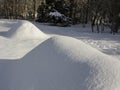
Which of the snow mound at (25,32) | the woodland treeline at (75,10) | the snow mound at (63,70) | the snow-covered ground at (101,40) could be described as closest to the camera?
the snow mound at (63,70)

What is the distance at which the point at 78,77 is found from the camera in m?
5.66

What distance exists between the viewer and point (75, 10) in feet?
169

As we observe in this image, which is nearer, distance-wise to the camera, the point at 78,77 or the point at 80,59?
the point at 78,77

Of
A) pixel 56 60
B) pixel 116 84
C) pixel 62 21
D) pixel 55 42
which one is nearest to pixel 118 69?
pixel 116 84

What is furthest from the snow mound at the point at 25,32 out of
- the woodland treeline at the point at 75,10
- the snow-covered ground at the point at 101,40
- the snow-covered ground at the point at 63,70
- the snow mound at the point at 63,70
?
the woodland treeline at the point at 75,10

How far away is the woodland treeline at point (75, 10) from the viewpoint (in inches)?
1297

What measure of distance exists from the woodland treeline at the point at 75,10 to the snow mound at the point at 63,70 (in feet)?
76.6

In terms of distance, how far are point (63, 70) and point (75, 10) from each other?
45.8 m

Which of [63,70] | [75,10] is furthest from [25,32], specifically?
[75,10]

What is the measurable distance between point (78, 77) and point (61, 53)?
63.0 inches

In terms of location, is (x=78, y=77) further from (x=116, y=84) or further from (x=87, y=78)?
(x=116, y=84)

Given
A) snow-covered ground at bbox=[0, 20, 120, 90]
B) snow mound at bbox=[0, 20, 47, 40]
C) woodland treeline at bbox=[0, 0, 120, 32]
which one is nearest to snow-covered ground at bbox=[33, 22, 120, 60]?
snow mound at bbox=[0, 20, 47, 40]

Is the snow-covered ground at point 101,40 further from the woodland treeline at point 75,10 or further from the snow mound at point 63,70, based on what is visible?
the snow mound at point 63,70

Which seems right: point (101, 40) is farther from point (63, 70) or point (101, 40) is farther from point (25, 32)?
point (63, 70)
